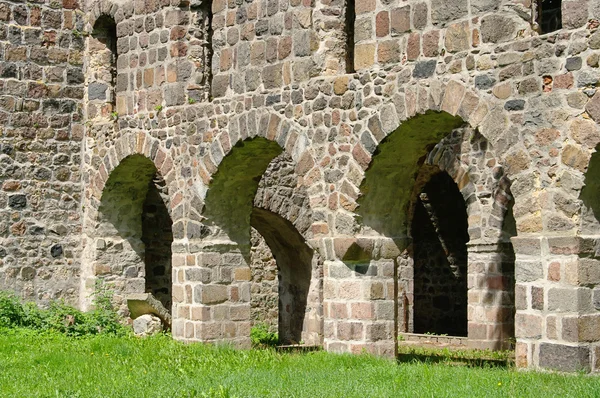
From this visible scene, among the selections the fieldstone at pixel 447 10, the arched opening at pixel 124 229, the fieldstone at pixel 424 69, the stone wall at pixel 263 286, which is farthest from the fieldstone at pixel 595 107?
the stone wall at pixel 263 286

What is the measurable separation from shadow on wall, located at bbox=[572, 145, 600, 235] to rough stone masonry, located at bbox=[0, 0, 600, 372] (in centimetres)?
5

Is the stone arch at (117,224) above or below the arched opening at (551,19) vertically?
below

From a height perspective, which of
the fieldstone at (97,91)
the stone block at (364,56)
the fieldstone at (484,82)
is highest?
the fieldstone at (97,91)

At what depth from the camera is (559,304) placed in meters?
8.85

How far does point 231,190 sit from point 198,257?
92 centimetres

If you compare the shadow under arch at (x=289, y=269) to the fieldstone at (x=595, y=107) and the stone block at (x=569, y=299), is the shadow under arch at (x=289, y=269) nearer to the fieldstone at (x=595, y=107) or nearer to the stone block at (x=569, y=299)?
the stone block at (x=569, y=299)

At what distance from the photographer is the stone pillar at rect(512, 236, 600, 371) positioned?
8.75m

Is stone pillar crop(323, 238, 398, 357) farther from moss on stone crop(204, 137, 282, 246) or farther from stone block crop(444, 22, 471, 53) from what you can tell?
stone block crop(444, 22, 471, 53)

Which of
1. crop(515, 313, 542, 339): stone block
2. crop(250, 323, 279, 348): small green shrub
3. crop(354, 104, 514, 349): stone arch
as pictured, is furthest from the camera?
crop(250, 323, 279, 348): small green shrub

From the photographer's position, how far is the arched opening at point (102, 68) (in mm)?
14672

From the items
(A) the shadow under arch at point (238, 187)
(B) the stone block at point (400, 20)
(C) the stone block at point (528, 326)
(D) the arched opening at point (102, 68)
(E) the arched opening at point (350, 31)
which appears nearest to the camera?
(C) the stone block at point (528, 326)

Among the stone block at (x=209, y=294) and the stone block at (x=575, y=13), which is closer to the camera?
the stone block at (x=575, y=13)

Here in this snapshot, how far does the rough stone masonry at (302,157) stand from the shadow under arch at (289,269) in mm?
33

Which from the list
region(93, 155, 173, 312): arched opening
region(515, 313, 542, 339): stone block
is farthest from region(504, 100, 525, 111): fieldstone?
region(93, 155, 173, 312): arched opening
